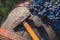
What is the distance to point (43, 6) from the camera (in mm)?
A: 1396

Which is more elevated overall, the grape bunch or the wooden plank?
the grape bunch

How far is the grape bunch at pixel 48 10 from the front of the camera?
136cm

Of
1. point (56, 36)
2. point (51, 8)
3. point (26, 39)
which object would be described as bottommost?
point (56, 36)

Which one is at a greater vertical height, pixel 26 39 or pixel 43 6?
pixel 43 6

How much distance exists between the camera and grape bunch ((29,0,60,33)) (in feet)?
4.47

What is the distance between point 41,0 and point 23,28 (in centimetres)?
22

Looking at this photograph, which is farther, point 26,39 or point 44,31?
point 44,31

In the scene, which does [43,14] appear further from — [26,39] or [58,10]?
[26,39]

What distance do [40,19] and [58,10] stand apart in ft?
0.48

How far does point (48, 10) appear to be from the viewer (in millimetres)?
1386

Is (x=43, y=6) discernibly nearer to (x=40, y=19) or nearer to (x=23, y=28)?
(x=40, y=19)

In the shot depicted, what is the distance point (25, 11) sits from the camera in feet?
4.78

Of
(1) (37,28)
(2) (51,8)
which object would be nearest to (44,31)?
(1) (37,28)

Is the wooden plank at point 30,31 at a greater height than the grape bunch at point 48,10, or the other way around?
the grape bunch at point 48,10
